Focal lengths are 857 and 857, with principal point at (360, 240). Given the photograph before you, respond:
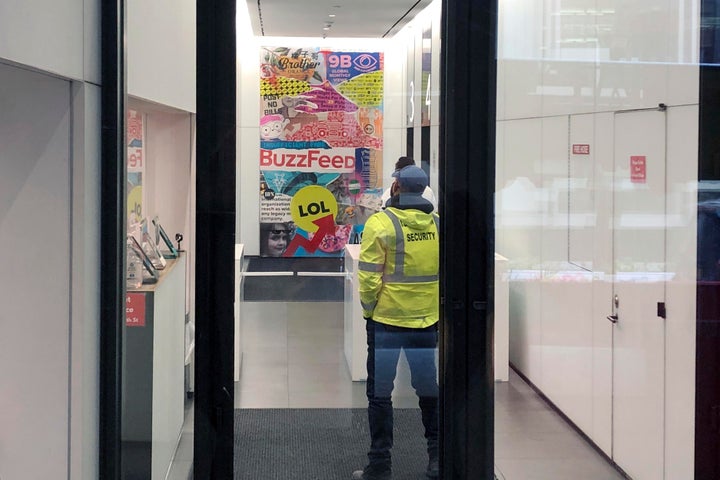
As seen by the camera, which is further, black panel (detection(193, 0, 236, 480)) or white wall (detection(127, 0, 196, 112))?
white wall (detection(127, 0, 196, 112))

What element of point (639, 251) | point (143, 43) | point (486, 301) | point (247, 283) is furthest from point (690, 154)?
point (143, 43)

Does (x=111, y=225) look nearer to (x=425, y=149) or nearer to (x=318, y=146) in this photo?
(x=318, y=146)

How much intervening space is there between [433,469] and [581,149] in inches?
67.4

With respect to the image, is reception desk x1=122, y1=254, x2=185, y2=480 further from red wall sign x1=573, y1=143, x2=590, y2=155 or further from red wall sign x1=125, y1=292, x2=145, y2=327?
red wall sign x1=573, y1=143, x2=590, y2=155

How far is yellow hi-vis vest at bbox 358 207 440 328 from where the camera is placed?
342 centimetres

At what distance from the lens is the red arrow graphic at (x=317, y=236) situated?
3.55m

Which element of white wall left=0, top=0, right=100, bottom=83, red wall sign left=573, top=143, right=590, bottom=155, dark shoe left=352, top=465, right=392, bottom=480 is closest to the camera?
white wall left=0, top=0, right=100, bottom=83

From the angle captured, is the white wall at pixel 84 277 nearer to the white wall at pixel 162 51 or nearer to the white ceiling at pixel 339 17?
the white wall at pixel 162 51

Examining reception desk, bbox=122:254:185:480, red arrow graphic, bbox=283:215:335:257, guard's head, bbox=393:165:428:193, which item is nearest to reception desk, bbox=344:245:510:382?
red arrow graphic, bbox=283:215:335:257

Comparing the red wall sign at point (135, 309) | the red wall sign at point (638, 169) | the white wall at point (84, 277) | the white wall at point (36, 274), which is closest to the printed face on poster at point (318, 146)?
the red wall sign at point (135, 309)

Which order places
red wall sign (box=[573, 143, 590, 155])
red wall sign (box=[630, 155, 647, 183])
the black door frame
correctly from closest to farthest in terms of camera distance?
the black door frame
red wall sign (box=[630, 155, 647, 183])
red wall sign (box=[573, 143, 590, 155])

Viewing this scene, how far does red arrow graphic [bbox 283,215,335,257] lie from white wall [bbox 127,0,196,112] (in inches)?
26.7

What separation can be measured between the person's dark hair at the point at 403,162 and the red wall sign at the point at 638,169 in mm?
1165

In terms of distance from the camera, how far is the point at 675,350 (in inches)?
150
